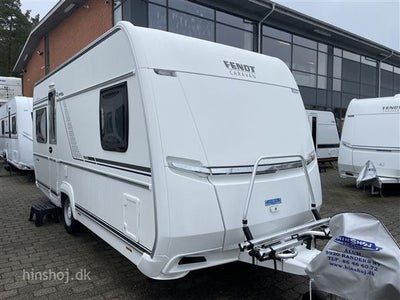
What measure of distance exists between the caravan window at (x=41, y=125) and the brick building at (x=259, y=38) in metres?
6.47

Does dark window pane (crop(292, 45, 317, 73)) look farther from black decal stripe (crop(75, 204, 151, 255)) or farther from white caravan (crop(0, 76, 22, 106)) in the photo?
black decal stripe (crop(75, 204, 151, 255))

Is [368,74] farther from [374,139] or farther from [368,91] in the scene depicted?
[374,139]

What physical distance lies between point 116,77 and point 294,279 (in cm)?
298

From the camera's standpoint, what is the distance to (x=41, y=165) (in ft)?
23.6

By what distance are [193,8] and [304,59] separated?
28.2 ft

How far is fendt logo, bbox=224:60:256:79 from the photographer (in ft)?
12.2

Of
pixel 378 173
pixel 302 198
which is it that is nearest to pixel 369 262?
pixel 302 198

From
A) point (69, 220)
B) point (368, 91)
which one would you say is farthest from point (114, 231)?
point (368, 91)

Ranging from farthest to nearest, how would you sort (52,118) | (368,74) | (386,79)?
(386,79) < (368,74) < (52,118)

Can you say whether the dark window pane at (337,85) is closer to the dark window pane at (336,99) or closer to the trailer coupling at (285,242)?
the dark window pane at (336,99)

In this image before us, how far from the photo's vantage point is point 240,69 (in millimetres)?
3795

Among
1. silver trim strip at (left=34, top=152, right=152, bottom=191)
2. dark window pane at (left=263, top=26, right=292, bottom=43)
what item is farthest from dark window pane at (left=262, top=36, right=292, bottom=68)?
silver trim strip at (left=34, top=152, right=152, bottom=191)

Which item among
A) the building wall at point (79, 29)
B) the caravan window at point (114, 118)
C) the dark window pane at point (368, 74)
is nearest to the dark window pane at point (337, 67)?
the dark window pane at point (368, 74)

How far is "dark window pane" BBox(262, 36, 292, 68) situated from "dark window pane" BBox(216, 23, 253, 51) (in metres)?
1.02
